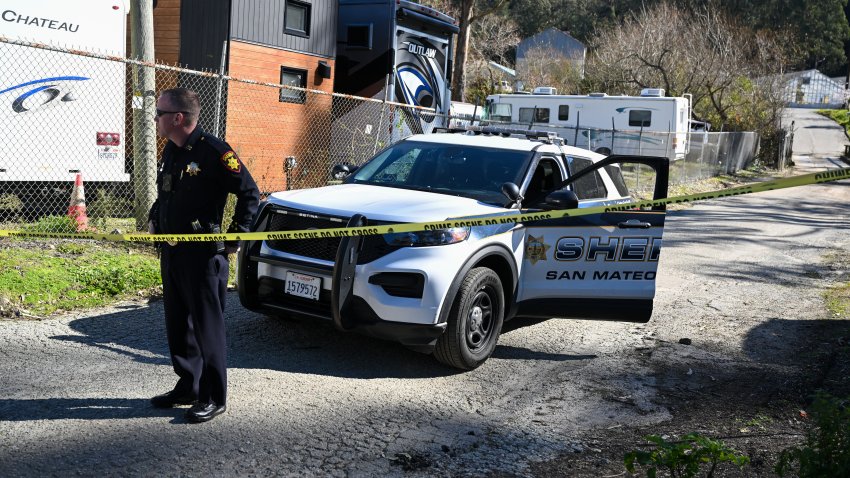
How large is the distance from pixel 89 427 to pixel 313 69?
10.7 m

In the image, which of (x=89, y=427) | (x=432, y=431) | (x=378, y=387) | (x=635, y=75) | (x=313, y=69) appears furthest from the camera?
(x=635, y=75)

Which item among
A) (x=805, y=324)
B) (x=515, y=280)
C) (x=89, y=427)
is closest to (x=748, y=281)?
(x=805, y=324)

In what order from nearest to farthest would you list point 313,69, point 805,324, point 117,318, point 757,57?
point 117,318 → point 805,324 → point 313,69 → point 757,57

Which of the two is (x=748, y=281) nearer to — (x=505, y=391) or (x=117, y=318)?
(x=505, y=391)

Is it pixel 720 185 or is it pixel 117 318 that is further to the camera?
pixel 720 185

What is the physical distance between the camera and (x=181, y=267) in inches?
176

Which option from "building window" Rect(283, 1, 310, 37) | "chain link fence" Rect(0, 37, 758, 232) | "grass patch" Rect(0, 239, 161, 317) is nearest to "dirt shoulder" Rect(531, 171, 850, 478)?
"grass patch" Rect(0, 239, 161, 317)

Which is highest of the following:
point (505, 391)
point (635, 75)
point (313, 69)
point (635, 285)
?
point (635, 75)

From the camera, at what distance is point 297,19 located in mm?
13898

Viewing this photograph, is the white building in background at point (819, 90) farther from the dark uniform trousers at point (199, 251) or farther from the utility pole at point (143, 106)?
the dark uniform trousers at point (199, 251)

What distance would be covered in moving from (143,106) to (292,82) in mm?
5353

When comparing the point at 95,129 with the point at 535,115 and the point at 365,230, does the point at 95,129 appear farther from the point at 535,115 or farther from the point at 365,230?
the point at 535,115

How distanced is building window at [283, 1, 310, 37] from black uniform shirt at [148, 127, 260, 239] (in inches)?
374

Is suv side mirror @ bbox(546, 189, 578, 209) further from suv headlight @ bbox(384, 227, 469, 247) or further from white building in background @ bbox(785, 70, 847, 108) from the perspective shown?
white building in background @ bbox(785, 70, 847, 108)
